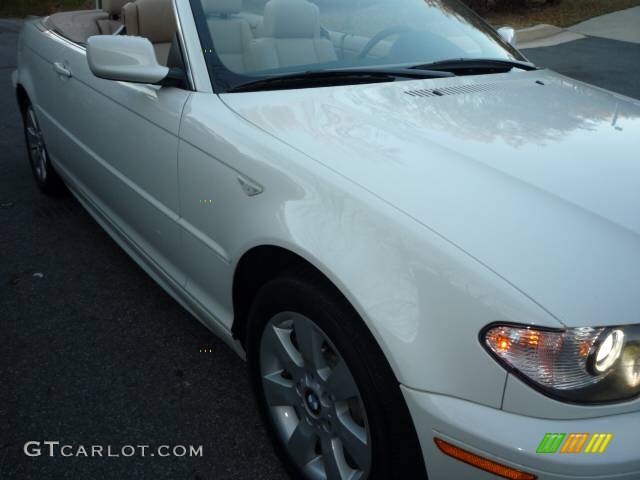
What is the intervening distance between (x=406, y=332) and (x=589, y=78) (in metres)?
8.43

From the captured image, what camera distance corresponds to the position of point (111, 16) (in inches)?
167

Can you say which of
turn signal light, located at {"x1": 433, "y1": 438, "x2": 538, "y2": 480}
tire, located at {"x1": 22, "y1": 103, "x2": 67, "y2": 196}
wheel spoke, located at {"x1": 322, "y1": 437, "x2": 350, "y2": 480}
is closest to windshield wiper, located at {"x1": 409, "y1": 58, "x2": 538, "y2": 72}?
wheel spoke, located at {"x1": 322, "y1": 437, "x2": 350, "y2": 480}

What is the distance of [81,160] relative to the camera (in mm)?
3305

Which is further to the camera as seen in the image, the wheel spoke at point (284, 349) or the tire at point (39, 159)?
the tire at point (39, 159)

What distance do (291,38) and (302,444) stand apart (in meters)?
1.54

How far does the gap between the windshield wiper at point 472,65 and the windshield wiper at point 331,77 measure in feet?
0.27

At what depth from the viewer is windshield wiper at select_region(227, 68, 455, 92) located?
2262 mm

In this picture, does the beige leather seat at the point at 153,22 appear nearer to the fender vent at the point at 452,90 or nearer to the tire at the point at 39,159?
the tire at the point at 39,159

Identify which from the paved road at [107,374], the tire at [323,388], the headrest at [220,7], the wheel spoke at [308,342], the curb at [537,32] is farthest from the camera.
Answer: the curb at [537,32]

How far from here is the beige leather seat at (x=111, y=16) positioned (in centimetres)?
408

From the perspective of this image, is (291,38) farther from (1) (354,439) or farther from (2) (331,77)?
(1) (354,439)

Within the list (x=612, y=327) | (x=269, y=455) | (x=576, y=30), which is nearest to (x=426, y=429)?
(x=612, y=327)

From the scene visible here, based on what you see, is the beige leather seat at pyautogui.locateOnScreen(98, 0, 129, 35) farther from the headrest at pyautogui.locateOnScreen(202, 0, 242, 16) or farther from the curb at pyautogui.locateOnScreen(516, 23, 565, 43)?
the curb at pyautogui.locateOnScreen(516, 23, 565, 43)

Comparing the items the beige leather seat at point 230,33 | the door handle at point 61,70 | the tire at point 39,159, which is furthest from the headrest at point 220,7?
the tire at point 39,159
